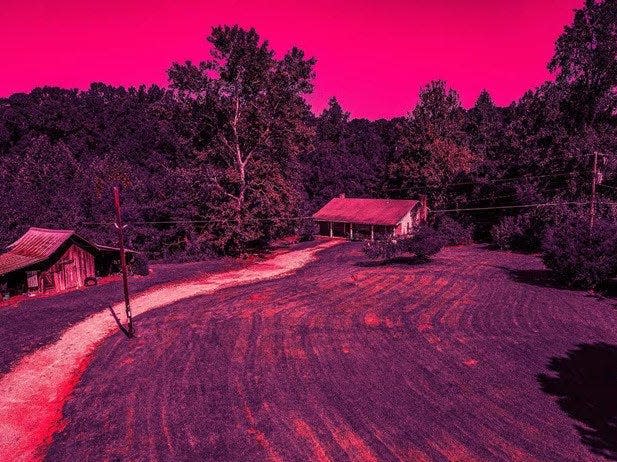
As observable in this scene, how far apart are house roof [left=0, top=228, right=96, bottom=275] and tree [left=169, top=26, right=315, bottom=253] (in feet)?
46.6

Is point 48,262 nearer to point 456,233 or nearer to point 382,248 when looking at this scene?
point 382,248

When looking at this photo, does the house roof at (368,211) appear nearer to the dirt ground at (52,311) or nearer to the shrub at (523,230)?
the shrub at (523,230)

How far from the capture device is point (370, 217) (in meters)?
50.9

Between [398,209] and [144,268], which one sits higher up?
[398,209]

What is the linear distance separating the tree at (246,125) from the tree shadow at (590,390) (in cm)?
2927

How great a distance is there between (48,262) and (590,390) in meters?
32.5

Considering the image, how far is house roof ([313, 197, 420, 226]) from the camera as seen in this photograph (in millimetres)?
49562

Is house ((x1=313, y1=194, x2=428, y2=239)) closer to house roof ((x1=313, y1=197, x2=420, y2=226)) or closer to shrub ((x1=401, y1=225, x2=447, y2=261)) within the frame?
house roof ((x1=313, y1=197, x2=420, y2=226))

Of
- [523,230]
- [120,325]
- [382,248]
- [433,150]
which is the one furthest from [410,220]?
[120,325]

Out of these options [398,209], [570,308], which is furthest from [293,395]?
[398,209]

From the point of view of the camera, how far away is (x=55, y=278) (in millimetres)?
29703

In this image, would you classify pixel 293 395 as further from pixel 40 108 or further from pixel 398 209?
pixel 40 108

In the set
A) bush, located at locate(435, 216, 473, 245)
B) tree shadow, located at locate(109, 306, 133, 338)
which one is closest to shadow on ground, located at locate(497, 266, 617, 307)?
bush, located at locate(435, 216, 473, 245)

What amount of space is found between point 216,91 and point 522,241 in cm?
3533
